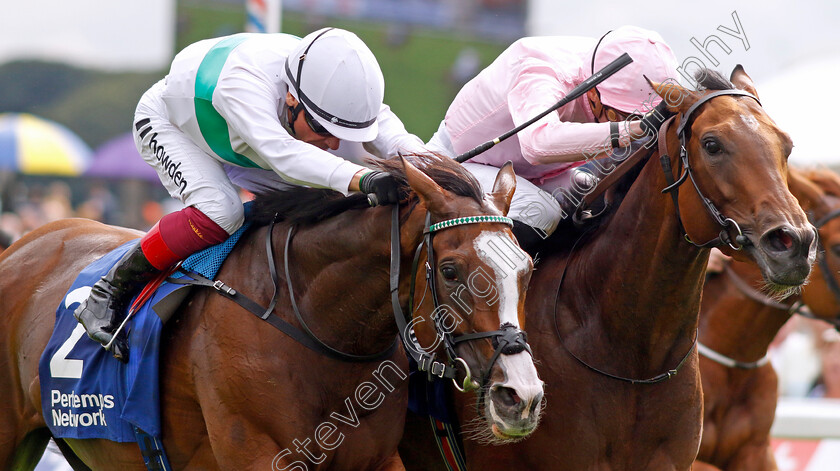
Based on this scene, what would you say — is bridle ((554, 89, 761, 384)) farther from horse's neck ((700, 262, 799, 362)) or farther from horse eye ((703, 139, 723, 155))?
horse's neck ((700, 262, 799, 362))

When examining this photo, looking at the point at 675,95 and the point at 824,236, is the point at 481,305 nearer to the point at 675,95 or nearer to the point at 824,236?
the point at 675,95

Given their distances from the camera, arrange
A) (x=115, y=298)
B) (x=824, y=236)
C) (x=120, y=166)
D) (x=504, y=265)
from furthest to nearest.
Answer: (x=120, y=166) → (x=824, y=236) → (x=115, y=298) → (x=504, y=265)

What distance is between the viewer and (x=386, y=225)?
11.3 ft

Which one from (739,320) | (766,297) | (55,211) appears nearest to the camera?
(766,297)

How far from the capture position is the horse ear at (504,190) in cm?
342

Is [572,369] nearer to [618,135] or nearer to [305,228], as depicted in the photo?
[618,135]

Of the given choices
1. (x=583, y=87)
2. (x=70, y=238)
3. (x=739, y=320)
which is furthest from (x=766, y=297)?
(x=70, y=238)

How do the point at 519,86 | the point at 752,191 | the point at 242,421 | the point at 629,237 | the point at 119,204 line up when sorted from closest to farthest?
the point at 752,191, the point at 242,421, the point at 629,237, the point at 519,86, the point at 119,204

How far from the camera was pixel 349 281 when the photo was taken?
3.56 meters

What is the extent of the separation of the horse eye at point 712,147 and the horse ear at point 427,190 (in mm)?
913

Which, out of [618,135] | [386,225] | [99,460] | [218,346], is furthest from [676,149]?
[99,460]

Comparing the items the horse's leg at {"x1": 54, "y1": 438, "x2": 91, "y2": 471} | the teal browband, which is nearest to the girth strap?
the teal browband

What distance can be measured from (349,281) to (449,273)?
1.77 ft

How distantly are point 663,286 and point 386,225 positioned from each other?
1.06m
